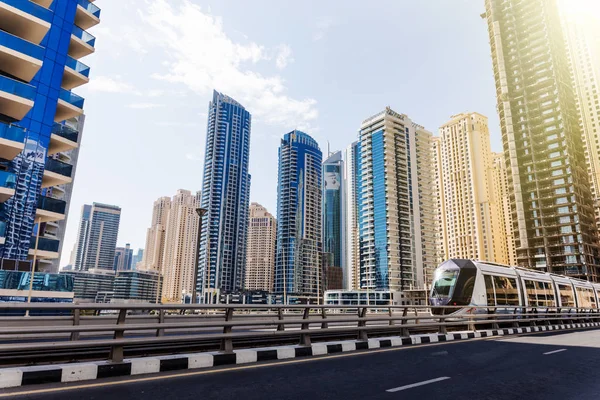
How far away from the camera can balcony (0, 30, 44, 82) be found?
2712 centimetres

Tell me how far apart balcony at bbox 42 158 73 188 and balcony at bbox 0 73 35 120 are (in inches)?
209

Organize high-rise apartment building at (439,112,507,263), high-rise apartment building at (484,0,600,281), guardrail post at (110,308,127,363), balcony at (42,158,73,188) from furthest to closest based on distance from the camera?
high-rise apartment building at (439,112,507,263) → high-rise apartment building at (484,0,600,281) → balcony at (42,158,73,188) → guardrail post at (110,308,127,363)

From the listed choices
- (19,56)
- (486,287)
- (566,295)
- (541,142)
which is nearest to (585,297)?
(566,295)

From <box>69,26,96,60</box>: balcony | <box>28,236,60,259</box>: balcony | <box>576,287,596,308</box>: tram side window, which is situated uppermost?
<box>69,26,96,60</box>: balcony

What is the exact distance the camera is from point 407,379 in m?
6.57

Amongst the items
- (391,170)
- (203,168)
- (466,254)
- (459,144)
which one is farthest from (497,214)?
(203,168)

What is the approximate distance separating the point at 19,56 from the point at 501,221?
182 m

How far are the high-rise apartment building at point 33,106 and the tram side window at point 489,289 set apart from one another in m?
31.6

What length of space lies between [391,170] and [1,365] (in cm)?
13978

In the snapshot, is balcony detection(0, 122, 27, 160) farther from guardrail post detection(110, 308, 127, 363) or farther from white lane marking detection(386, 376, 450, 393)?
white lane marking detection(386, 376, 450, 393)

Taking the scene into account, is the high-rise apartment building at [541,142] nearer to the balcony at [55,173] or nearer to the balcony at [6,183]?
the balcony at [55,173]

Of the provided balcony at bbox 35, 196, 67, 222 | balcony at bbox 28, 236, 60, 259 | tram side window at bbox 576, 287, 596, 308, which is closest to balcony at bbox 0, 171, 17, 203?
balcony at bbox 35, 196, 67, 222

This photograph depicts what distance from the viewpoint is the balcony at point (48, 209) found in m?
33.7

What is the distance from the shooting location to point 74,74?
3578 centimetres
